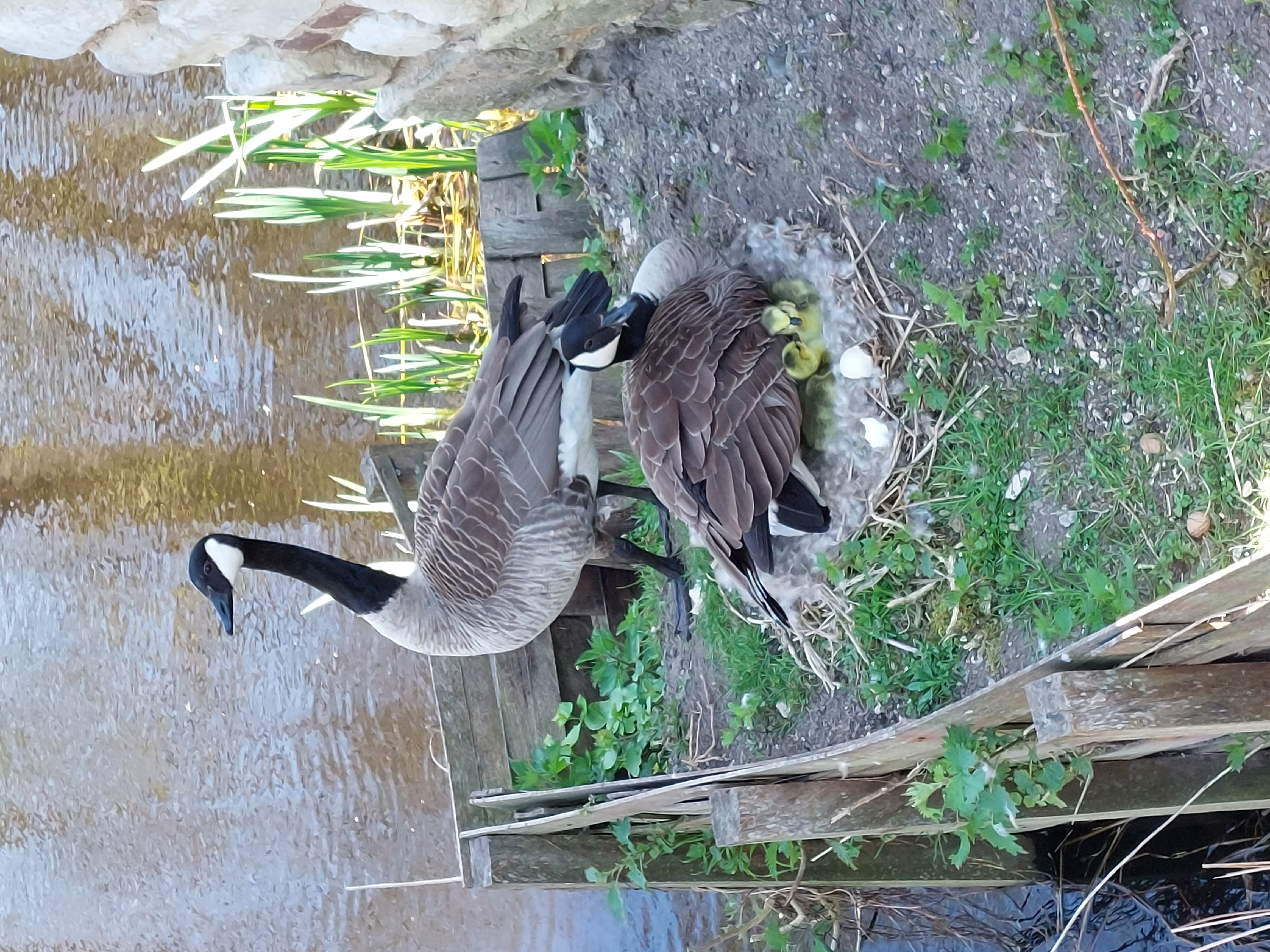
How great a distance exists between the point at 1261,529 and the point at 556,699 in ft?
8.03

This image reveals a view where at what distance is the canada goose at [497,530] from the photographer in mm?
3295

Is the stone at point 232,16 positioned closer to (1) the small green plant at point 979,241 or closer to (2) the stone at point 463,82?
(2) the stone at point 463,82

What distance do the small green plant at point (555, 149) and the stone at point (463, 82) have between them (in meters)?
0.25

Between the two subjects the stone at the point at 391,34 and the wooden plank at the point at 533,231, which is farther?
the wooden plank at the point at 533,231

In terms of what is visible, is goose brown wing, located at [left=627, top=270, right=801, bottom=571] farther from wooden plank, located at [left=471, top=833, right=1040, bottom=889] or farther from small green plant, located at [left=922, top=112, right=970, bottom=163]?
wooden plank, located at [left=471, top=833, right=1040, bottom=889]

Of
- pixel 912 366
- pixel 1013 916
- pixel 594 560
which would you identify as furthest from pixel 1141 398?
pixel 1013 916

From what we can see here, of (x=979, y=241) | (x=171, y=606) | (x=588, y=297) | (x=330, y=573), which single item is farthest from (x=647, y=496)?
(x=171, y=606)

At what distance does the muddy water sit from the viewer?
207 inches

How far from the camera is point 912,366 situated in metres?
2.86

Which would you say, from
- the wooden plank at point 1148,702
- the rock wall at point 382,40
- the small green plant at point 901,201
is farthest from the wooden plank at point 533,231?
the wooden plank at point 1148,702

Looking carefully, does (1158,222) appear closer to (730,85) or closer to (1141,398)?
(1141,398)

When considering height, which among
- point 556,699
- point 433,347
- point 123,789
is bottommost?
point 123,789

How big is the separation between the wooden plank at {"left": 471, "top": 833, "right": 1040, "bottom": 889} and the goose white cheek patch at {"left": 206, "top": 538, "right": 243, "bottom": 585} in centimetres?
112

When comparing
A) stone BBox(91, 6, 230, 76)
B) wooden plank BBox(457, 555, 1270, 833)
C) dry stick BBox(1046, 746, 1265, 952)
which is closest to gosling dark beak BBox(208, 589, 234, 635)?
wooden plank BBox(457, 555, 1270, 833)
